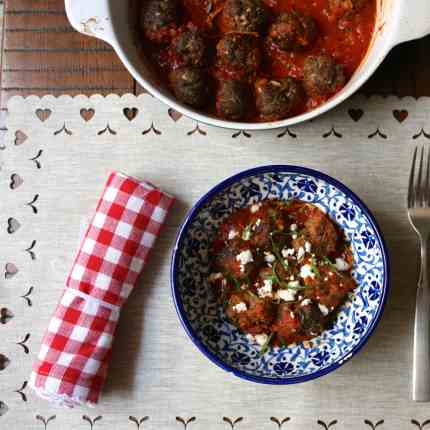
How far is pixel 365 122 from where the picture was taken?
1.62 m

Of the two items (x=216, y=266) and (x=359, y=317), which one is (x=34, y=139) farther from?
(x=359, y=317)

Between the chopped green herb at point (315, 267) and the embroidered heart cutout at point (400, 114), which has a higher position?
the embroidered heart cutout at point (400, 114)

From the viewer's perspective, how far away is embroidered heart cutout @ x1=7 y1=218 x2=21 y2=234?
164cm

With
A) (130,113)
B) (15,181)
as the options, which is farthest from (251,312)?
(15,181)

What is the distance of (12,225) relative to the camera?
165 cm

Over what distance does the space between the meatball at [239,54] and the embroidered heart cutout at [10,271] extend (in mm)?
812

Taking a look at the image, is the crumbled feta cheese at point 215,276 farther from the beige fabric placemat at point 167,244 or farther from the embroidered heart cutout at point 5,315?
the embroidered heart cutout at point 5,315

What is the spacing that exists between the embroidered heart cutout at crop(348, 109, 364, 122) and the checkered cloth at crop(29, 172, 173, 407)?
0.57 m

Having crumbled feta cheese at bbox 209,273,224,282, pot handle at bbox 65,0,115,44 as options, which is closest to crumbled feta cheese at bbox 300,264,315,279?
crumbled feta cheese at bbox 209,273,224,282

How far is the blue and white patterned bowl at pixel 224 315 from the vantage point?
146cm

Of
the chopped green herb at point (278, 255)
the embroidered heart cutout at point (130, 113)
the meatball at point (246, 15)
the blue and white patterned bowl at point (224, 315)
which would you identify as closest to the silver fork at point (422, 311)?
the blue and white patterned bowl at point (224, 315)

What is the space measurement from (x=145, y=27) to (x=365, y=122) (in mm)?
666

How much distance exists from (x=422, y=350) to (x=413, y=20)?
837 mm

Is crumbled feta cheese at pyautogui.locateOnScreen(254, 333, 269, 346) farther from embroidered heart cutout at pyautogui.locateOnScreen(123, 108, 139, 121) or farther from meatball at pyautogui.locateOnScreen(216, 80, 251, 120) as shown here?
embroidered heart cutout at pyautogui.locateOnScreen(123, 108, 139, 121)
